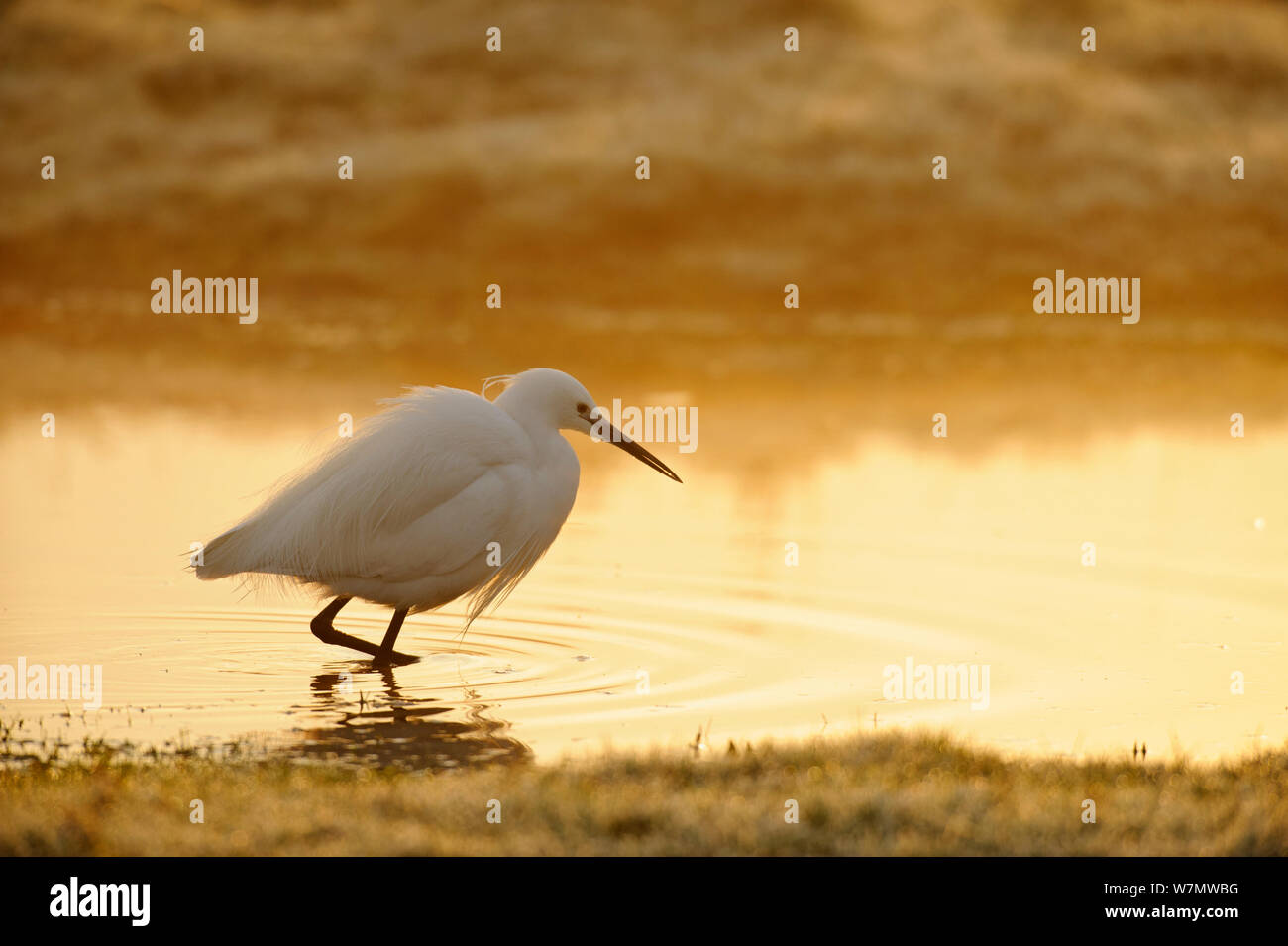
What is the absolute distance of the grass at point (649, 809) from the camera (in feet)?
18.2

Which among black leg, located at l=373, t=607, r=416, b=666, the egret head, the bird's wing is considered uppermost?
the egret head

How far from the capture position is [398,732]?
7691mm

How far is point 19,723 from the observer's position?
763 centimetres

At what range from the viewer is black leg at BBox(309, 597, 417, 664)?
8992 mm

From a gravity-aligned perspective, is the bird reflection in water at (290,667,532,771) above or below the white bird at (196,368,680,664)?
below

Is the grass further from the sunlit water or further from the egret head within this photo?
the egret head

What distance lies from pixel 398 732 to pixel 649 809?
2.19m

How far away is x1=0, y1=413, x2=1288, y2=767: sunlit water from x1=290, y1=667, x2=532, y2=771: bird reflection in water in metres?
0.02
